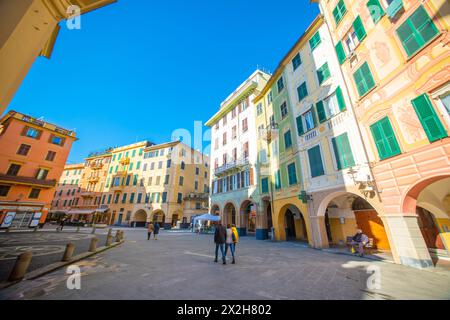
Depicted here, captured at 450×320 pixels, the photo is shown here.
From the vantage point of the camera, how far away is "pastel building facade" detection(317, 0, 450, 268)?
648cm

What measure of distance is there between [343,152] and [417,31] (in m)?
5.83

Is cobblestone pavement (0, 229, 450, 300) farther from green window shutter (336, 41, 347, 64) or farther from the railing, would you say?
the railing

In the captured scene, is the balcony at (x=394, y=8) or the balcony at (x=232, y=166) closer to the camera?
the balcony at (x=394, y=8)

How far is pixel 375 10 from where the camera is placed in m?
9.05

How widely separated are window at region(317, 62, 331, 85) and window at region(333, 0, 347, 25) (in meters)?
2.63

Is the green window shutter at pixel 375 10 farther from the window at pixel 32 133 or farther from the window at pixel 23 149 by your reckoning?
the window at pixel 32 133

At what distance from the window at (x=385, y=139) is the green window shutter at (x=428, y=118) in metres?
1.11

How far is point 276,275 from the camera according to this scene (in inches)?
228

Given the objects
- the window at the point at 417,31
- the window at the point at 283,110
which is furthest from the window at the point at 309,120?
the window at the point at 417,31

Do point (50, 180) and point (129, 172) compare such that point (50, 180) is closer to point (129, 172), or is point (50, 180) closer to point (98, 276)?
point (129, 172)

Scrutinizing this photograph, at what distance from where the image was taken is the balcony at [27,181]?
2160cm

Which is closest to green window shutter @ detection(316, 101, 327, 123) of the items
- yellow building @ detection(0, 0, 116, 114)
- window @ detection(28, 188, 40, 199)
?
yellow building @ detection(0, 0, 116, 114)
